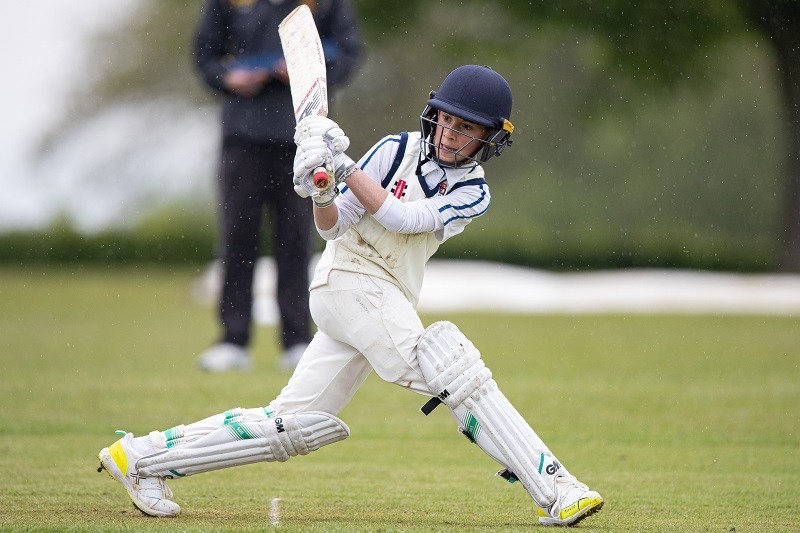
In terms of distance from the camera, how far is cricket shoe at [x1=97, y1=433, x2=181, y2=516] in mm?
3598

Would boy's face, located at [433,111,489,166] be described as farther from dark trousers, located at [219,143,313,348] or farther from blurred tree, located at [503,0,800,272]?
blurred tree, located at [503,0,800,272]

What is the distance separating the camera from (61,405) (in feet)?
19.4

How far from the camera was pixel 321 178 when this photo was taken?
3350 mm

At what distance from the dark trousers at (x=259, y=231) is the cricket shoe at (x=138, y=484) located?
3295mm

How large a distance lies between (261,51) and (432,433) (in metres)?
2.67

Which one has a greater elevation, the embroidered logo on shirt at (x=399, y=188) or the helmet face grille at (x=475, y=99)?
the helmet face grille at (x=475, y=99)

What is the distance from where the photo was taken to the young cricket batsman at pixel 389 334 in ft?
11.4

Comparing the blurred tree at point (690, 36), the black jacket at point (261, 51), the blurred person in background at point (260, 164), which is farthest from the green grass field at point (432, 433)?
the blurred tree at point (690, 36)

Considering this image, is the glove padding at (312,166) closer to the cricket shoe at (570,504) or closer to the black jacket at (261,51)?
the cricket shoe at (570,504)

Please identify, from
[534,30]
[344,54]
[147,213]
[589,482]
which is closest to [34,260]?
[147,213]

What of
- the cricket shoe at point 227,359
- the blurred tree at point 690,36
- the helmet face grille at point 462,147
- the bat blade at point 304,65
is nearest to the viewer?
the bat blade at point 304,65

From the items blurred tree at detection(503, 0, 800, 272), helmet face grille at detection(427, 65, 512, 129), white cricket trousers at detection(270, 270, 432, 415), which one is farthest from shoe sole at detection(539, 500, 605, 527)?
blurred tree at detection(503, 0, 800, 272)

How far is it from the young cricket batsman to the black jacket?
10.7 feet

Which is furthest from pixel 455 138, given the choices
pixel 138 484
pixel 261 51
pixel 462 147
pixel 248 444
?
pixel 261 51
